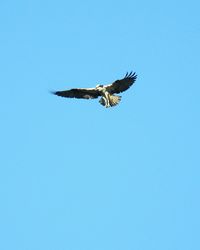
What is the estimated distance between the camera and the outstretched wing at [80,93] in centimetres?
→ 4406

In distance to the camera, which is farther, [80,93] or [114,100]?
[80,93]

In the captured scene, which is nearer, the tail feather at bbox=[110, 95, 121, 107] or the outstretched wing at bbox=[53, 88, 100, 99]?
the tail feather at bbox=[110, 95, 121, 107]

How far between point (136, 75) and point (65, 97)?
343 cm

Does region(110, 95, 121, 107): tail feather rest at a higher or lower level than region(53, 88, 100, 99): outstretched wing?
lower

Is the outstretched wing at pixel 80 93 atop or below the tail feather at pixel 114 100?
atop

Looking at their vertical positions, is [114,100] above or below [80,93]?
below

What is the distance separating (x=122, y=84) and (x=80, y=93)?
7.27ft

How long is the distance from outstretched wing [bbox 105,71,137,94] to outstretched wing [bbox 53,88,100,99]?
2.51 feet

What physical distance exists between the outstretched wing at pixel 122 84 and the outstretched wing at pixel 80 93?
76 cm

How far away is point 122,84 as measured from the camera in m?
43.3

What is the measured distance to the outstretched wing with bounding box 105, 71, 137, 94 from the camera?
43.2 m

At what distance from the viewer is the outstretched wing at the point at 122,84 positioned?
43.2 meters

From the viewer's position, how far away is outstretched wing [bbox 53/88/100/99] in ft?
145

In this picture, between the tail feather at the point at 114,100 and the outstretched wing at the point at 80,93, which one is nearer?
the tail feather at the point at 114,100
